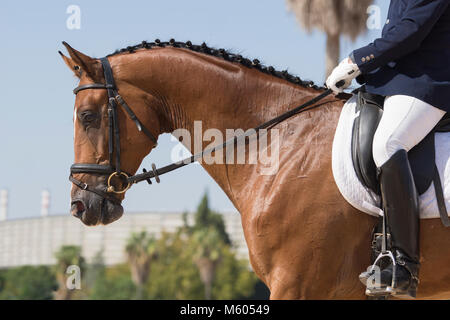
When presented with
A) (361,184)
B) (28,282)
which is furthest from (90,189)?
(28,282)

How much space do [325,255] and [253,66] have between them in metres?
1.58

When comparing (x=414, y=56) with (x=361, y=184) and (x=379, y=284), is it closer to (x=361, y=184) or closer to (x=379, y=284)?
(x=361, y=184)

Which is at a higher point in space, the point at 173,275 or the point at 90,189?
the point at 90,189

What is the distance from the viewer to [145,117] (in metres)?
5.38

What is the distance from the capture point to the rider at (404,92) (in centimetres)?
484

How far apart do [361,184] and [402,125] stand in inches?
19.1

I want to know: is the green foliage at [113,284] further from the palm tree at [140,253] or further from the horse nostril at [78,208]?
the horse nostril at [78,208]

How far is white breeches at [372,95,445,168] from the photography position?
488cm

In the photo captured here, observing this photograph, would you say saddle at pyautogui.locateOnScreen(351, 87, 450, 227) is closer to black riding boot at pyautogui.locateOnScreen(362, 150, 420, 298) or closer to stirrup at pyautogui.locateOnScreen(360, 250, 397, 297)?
black riding boot at pyautogui.locateOnScreen(362, 150, 420, 298)

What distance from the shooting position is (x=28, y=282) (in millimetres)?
57875
